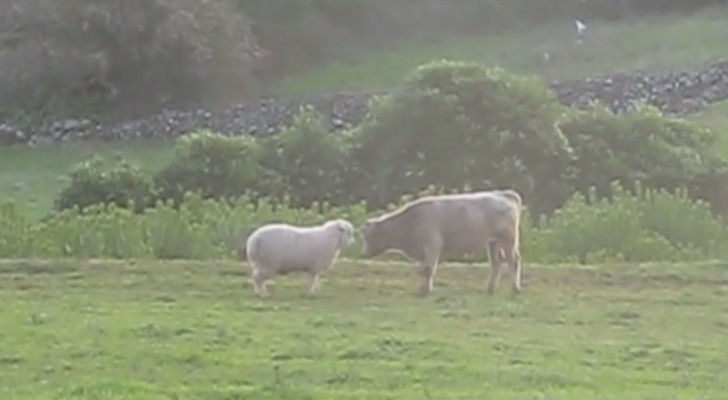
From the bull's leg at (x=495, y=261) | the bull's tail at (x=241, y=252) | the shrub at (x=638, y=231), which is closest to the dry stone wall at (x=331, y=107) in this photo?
the shrub at (x=638, y=231)

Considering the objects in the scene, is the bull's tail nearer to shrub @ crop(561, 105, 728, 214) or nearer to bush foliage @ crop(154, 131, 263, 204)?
bush foliage @ crop(154, 131, 263, 204)

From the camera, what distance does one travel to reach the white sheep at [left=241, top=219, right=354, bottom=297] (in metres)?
17.9

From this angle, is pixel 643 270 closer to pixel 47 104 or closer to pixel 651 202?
pixel 651 202

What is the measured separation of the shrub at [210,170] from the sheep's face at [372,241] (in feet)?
51.4

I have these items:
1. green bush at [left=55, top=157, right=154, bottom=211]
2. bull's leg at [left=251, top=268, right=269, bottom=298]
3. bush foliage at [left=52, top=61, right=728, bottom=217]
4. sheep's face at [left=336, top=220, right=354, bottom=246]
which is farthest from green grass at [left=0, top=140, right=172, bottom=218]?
bull's leg at [left=251, top=268, right=269, bottom=298]

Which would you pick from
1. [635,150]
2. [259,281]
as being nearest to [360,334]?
[259,281]

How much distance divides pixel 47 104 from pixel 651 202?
2833 cm

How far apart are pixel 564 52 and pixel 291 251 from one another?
3814cm

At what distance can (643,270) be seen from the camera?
19.7m

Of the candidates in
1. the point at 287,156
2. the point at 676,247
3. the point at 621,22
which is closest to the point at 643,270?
the point at 676,247

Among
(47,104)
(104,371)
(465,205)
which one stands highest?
(47,104)

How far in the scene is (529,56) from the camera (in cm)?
5516

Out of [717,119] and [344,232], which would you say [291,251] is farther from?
[717,119]

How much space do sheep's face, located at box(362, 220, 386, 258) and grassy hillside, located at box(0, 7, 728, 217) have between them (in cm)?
2776
